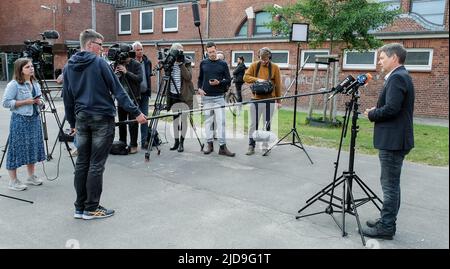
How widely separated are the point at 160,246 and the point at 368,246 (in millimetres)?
1993

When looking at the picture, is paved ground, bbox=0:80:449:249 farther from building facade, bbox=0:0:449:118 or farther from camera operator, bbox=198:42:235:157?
building facade, bbox=0:0:449:118

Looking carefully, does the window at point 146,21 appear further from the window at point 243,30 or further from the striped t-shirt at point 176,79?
the striped t-shirt at point 176,79

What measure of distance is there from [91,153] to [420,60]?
48.8 ft

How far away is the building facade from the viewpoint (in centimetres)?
1575

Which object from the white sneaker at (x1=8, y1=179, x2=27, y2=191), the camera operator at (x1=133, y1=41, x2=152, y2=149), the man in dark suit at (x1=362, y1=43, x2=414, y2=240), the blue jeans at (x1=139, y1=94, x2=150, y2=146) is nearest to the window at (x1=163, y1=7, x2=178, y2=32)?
the camera operator at (x1=133, y1=41, x2=152, y2=149)

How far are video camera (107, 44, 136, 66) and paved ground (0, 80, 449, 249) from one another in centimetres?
174

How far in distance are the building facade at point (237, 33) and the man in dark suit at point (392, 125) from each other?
6259 mm

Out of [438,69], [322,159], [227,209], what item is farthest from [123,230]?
[438,69]

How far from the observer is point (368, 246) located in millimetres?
3967

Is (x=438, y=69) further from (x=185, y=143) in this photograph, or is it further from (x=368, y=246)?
(x=368, y=246)

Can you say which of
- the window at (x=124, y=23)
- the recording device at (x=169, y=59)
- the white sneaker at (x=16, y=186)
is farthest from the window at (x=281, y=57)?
the window at (x=124, y=23)

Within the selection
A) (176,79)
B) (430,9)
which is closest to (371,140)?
(176,79)

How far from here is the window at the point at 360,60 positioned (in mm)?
17062

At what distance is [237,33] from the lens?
27953 mm
